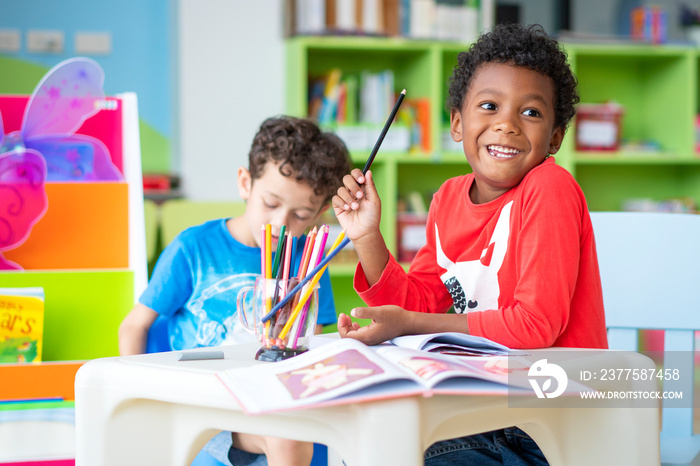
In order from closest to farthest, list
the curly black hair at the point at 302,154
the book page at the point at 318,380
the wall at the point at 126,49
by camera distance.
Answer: the book page at the point at 318,380 < the curly black hair at the point at 302,154 < the wall at the point at 126,49

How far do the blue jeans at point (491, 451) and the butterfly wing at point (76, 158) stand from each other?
0.85m

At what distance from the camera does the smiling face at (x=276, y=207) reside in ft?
4.36

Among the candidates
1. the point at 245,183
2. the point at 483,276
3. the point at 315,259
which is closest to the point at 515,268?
the point at 483,276

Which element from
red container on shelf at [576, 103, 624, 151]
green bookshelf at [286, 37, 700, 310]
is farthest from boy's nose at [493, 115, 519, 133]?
red container on shelf at [576, 103, 624, 151]

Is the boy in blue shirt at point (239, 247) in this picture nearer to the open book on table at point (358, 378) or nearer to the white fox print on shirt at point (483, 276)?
the white fox print on shirt at point (483, 276)

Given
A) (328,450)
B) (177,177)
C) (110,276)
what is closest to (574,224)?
(328,450)

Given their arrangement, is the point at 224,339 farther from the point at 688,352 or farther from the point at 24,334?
the point at 688,352

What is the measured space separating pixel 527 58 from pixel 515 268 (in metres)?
0.30

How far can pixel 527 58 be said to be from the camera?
101cm

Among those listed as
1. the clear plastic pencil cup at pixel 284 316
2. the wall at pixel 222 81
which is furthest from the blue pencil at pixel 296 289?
the wall at pixel 222 81

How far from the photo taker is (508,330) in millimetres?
824

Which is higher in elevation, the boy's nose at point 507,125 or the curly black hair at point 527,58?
the curly black hair at point 527,58

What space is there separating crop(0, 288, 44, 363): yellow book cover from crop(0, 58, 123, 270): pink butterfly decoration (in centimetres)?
10

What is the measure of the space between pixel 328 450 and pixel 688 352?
A: 59cm
